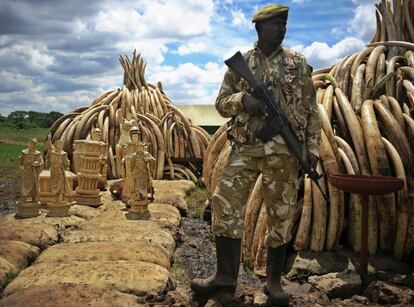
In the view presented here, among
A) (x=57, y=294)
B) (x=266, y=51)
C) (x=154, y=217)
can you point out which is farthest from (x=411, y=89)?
(x=57, y=294)

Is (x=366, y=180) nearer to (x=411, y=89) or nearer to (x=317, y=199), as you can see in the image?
(x=317, y=199)

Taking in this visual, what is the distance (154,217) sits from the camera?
577 centimetres

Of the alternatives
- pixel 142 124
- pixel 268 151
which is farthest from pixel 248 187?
pixel 142 124

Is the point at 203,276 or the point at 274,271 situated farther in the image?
the point at 203,276

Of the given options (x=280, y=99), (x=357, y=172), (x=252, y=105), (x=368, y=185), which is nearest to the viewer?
(x=252, y=105)

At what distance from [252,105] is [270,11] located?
628mm

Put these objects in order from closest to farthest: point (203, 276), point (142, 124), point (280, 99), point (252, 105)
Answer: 1. point (252, 105)
2. point (280, 99)
3. point (203, 276)
4. point (142, 124)

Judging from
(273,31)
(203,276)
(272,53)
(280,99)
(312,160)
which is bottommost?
(203,276)

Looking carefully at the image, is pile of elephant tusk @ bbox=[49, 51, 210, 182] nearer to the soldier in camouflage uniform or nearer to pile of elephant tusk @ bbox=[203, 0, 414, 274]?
pile of elephant tusk @ bbox=[203, 0, 414, 274]

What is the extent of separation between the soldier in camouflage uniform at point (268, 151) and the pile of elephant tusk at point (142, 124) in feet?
17.8

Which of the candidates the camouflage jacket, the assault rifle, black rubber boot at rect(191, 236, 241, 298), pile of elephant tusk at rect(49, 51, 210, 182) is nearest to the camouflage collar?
the camouflage jacket

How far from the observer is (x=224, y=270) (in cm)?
342

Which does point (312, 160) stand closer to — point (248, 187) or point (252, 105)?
point (248, 187)

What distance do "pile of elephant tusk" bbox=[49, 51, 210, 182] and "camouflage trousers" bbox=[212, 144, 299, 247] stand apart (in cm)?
546
